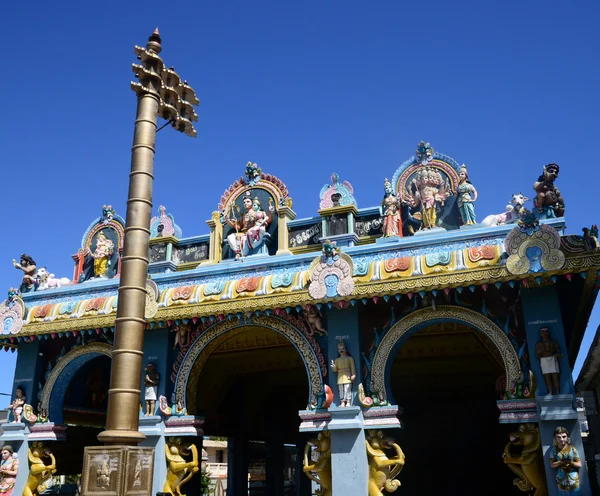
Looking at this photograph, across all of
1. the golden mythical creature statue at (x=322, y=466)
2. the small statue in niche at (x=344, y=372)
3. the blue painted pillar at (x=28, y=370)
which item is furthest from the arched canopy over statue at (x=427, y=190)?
the blue painted pillar at (x=28, y=370)

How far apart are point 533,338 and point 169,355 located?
25.9ft

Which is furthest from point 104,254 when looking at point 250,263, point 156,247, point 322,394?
point 322,394

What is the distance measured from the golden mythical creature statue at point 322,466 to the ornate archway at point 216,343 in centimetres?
160

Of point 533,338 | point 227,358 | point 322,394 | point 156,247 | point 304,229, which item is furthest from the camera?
point 227,358

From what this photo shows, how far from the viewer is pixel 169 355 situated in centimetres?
1429

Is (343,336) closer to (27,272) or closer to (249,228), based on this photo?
(249,228)

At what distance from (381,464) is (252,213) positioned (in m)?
6.71

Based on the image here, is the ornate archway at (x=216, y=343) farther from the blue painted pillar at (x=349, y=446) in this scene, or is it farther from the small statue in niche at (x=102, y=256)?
the small statue in niche at (x=102, y=256)

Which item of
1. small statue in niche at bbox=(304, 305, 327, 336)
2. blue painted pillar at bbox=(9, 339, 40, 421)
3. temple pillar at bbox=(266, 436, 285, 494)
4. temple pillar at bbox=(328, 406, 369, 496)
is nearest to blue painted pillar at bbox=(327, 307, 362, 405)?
small statue in niche at bbox=(304, 305, 327, 336)

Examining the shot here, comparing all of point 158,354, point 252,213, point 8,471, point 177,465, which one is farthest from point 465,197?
point 8,471

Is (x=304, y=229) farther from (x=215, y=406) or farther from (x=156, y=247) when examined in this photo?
(x=215, y=406)

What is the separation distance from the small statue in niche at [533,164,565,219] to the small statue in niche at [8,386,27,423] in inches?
499

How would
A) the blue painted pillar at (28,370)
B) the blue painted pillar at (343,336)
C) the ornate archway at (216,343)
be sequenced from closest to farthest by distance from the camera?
the blue painted pillar at (343,336), the ornate archway at (216,343), the blue painted pillar at (28,370)

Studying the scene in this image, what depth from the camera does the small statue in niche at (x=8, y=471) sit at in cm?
1438
